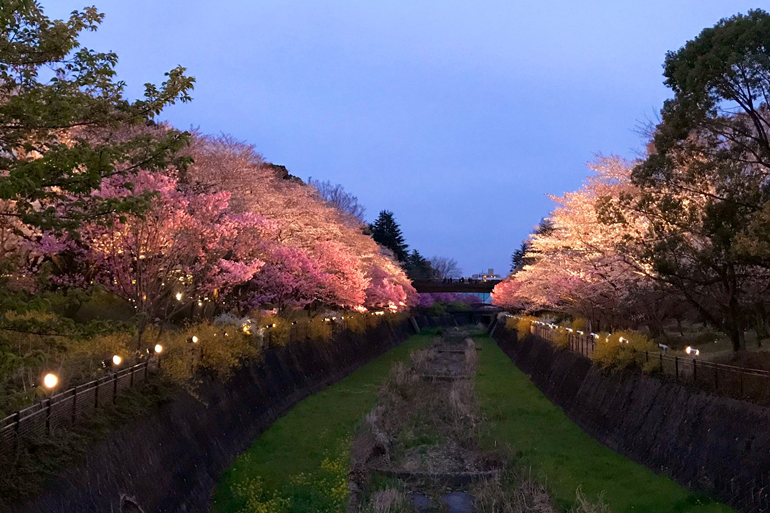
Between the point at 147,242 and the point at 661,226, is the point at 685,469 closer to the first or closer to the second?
the point at 661,226


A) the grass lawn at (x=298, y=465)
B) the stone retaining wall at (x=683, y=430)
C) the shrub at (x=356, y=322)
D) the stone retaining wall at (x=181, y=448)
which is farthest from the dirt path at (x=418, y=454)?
the shrub at (x=356, y=322)

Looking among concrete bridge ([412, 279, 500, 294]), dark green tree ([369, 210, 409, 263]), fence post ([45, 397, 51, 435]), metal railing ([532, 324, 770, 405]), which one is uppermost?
dark green tree ([369, 210, 409, 263])

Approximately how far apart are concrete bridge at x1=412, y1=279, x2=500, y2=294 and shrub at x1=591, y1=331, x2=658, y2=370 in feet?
229

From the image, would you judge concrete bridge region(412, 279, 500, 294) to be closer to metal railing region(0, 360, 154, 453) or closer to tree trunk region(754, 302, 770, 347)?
tree trunk region(754, 302, 770, 347)

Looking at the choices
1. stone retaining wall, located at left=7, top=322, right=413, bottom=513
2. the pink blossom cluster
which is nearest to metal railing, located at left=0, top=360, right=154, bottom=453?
stone retaining wall, located at left=7, top=322, right=413, bottom=513

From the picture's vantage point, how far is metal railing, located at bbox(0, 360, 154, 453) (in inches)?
383

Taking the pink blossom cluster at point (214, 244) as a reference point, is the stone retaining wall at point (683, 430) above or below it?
below

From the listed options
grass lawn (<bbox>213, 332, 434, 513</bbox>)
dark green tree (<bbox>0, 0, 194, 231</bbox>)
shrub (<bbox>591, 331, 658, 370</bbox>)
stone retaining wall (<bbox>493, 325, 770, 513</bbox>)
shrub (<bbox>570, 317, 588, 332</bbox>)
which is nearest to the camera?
dark green tree (<bbox>0, 0, 194, 231</bbox>)

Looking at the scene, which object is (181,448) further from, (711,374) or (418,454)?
(711,374)

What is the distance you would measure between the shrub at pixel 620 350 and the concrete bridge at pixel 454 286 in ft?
229

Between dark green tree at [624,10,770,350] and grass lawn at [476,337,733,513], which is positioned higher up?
dark green tree at [624,10,770,350]

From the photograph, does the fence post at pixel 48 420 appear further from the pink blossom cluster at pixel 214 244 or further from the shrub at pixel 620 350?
the shrub at pixel 620 350

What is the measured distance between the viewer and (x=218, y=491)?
54.1ft

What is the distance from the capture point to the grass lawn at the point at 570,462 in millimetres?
15398
